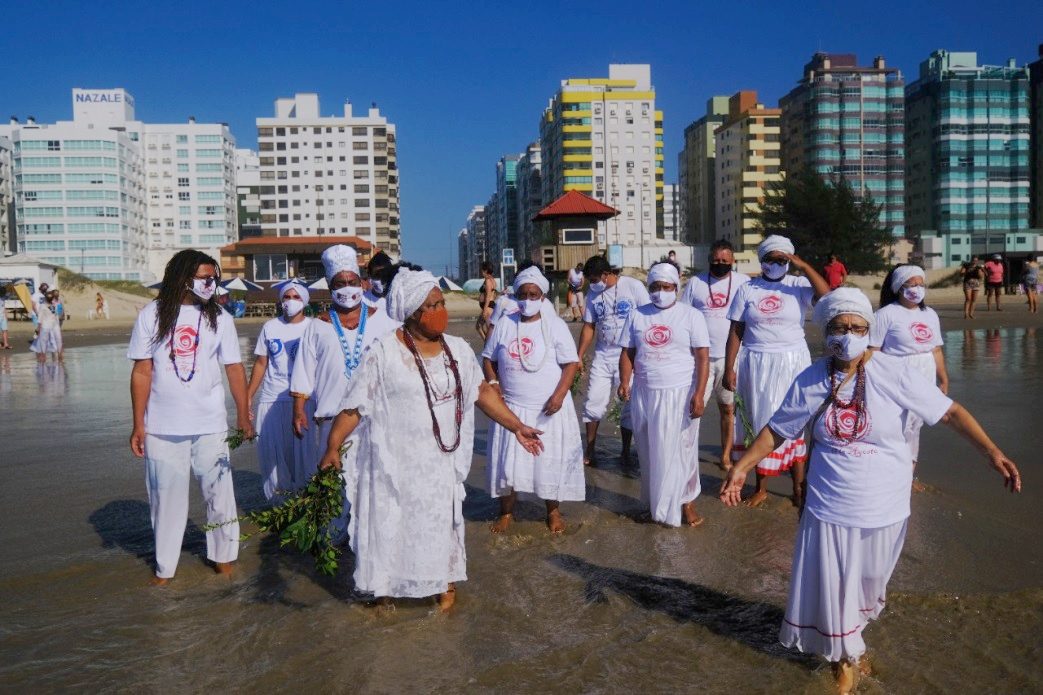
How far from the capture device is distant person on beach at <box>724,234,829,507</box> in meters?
7.09

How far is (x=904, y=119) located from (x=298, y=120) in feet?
267

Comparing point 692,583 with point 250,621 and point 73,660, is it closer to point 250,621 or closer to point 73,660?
point 250,621

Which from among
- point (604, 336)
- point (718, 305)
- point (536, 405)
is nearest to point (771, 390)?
point (718, 305)

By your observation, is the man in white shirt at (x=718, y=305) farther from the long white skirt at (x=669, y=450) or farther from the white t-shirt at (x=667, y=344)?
the long white skirt at (x=669, y=450)

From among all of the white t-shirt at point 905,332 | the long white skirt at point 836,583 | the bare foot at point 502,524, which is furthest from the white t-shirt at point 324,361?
the white t-shirt at point 905,332

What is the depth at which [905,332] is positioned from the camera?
7113 mm

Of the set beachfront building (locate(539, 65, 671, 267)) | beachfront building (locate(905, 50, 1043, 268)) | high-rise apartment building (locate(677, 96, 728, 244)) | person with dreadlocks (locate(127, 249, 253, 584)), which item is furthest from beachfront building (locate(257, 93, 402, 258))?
person with dreadlocks (locate(127, 249, 253, 584))

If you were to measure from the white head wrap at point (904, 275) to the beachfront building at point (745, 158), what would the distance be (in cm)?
10943

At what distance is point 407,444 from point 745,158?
12309cm

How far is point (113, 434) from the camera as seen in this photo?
1148cm

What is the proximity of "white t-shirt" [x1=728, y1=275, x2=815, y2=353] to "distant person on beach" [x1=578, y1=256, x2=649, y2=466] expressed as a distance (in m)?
1.63

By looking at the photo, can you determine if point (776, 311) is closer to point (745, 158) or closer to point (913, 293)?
point (913, 293)

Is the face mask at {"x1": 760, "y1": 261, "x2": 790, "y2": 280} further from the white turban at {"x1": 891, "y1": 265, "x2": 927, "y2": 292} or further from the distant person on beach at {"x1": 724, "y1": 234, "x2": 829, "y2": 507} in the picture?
the white turban at {"x1": 891, "y1": 265, "x2": 927, "y2": 292}

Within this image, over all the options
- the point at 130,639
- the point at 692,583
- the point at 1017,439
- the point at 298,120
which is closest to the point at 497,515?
the point at 692,583
